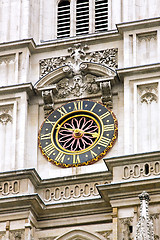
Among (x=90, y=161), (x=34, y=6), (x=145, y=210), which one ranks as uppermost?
(x=34, y=6)

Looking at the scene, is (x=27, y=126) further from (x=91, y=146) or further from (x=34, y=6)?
(x=34, y=6)

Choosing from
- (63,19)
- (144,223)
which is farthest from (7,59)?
(144,223)

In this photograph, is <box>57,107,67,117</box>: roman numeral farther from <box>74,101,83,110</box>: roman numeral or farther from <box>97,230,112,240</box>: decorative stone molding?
<box>97,230,112,240</box>: decorative stone molding

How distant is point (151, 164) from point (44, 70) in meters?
4.61

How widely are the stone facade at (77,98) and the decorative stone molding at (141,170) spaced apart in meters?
0.02

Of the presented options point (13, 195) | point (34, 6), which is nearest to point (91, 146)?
point (13, 195)

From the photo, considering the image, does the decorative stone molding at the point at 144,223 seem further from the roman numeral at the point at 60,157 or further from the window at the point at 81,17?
the window at the point at 81,17

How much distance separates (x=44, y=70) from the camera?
116ft

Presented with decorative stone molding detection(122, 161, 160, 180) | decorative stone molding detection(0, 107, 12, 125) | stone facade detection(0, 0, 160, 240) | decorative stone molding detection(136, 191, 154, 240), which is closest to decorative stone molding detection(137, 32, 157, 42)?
stone facade detection(0, 0, 160, 240)

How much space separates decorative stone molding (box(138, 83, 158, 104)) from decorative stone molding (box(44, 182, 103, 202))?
2492 mm

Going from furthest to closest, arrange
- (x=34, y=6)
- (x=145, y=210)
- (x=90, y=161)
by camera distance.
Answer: (x=34, y=6) < (x=90, y=161) < (x=145, y=210)

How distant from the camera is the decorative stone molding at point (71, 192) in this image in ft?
108

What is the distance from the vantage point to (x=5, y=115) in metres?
34.5

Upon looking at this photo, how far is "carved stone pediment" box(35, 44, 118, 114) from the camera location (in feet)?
113
